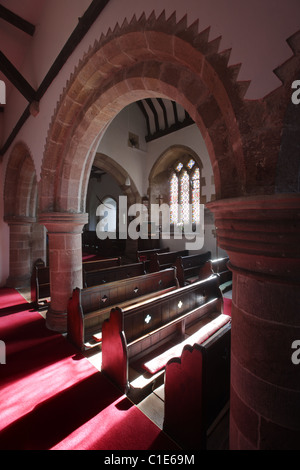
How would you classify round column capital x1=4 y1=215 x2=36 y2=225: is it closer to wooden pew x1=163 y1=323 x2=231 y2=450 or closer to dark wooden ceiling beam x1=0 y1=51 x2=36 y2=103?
dark wooden ceiling beam x1=0 y1=51 x2=36 y2=103

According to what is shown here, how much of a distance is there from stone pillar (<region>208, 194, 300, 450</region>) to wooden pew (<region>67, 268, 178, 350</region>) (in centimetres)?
248

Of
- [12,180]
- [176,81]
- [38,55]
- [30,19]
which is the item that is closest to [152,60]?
[176,81]

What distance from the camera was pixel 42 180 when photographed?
417 cm

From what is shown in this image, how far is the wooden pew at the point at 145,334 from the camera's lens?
2.45 metres

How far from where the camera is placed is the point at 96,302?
3.59 metres

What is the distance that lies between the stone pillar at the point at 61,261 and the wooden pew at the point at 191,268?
2646 mm

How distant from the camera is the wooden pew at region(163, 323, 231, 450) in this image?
1.71 meters

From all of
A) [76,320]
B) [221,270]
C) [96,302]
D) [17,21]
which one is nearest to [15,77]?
[17,21]

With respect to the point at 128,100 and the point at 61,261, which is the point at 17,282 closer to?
the point at 61,261

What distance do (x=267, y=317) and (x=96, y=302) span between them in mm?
2879
